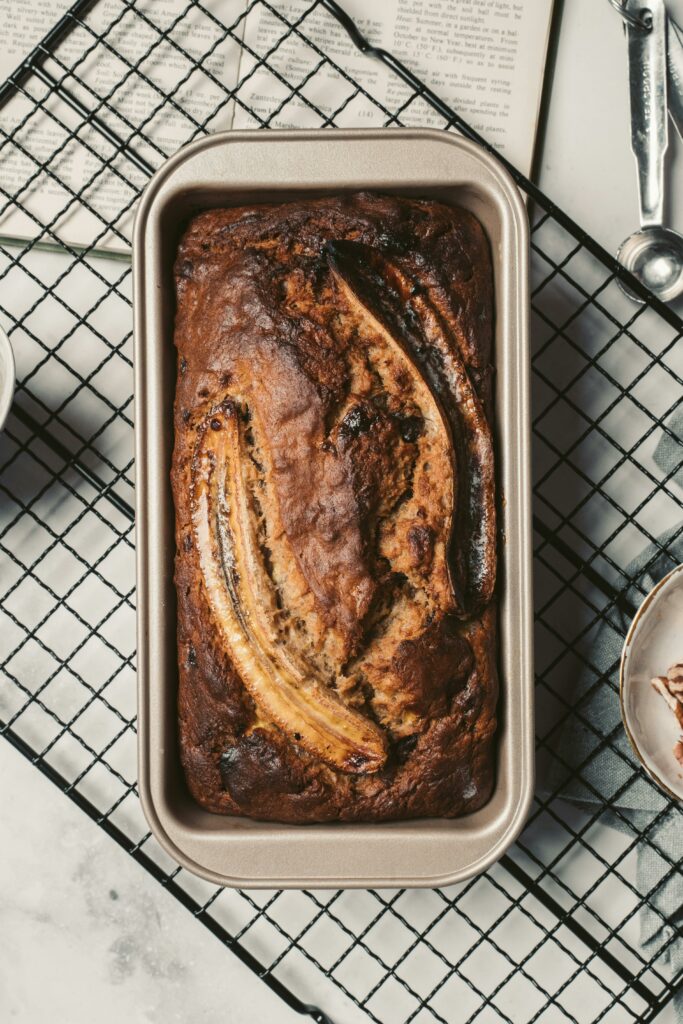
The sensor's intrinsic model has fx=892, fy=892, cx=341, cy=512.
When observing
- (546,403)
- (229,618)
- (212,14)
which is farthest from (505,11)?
(229,618)

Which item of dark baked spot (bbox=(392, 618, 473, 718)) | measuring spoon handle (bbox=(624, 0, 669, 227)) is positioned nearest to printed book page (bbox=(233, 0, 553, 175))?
measuring spoon handle (bbox=(624, 0, 669, 227))

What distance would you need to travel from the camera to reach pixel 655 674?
48.5 inches

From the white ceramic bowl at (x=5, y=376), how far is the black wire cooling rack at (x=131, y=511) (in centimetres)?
11

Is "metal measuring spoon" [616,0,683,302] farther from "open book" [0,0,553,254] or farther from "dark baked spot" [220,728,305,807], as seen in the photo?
"dark baked spot" [220,728,305,807]

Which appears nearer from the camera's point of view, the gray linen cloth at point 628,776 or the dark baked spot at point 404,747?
the dark baked spot at point 404,747

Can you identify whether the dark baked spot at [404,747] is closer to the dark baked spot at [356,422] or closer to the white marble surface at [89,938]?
the dark baked spot at [356,422]

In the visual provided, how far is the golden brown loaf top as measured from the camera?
42.4 inches

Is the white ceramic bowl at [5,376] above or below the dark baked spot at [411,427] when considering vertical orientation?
below

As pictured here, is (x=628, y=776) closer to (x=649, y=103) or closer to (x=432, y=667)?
(x=432, y=667)

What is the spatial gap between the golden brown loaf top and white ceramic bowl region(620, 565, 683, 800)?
21 cm

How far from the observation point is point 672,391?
1389mm

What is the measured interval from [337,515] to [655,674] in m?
0.52

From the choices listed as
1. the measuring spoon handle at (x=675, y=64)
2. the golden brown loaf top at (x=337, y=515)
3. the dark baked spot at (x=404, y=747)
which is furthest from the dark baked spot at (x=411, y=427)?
the measuring spoon handle at (x=675, y=64)

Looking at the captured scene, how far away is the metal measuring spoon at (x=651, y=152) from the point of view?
1.34 m
